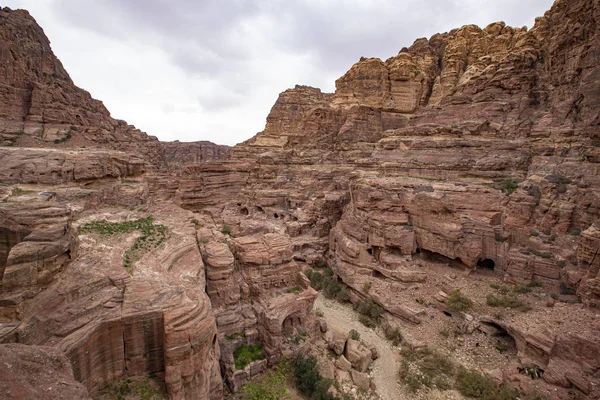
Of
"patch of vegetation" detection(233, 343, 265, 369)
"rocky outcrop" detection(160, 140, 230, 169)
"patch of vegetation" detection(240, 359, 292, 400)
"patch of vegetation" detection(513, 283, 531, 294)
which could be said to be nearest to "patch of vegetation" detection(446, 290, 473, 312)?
"patch of vegetation" detection(513, 283, 531, 294)

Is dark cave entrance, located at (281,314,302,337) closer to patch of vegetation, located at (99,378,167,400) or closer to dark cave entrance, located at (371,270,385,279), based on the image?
patch of vegetation, located at (99,378,167,400)

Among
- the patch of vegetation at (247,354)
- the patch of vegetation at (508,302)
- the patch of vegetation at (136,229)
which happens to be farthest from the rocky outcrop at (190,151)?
the patch of vegetation at (508,302)

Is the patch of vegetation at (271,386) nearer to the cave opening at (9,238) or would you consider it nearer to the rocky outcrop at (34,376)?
the rocky outcrop at (34,376)

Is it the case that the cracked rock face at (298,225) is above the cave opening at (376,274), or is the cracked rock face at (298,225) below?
above

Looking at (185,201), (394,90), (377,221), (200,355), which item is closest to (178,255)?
Result: (200,355)

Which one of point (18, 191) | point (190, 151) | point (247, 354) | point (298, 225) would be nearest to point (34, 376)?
point (247, 354)

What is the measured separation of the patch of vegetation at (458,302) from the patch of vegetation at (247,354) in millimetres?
10692

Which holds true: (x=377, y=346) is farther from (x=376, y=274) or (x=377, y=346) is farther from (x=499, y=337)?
(x=499, y=337)

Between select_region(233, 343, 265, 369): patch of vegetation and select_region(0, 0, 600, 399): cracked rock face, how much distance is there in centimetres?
A: 35

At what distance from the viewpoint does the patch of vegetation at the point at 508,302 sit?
13.7m

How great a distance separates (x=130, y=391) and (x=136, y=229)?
24.1ft

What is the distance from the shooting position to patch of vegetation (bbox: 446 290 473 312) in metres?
15.0

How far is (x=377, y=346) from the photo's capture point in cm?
1482

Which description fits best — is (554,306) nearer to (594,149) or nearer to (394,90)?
(594,149)
